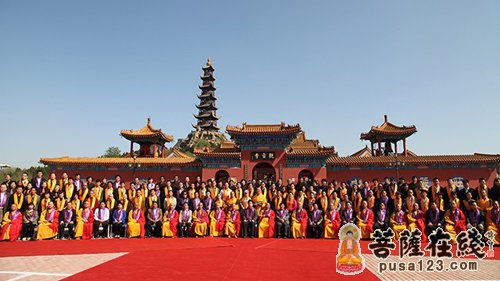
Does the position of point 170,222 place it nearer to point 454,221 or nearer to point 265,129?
point 454,221

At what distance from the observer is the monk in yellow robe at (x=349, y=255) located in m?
4.93

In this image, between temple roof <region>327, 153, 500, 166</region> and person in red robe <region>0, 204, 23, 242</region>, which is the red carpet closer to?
person in red robe <region>0, 204, 23, 242</region>

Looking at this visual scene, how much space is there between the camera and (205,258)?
18.8ft

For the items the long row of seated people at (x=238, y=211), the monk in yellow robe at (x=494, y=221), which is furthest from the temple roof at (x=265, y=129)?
the monk in yellow robe at (x=494, y=221)

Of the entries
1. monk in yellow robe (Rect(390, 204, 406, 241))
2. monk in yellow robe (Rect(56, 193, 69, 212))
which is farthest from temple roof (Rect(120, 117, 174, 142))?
monk in yellow robe (Rect(390, 204, 406, 241))

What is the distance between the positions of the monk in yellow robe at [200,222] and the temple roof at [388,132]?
15.1 meters

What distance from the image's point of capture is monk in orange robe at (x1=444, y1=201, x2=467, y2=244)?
7742 millimetres

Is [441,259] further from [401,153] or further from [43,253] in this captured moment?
[401,153]

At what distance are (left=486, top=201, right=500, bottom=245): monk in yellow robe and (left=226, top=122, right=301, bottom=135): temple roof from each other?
10.2 metres

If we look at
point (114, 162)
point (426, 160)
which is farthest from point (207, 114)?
point (426, 160)

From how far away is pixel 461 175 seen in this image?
17172 mm

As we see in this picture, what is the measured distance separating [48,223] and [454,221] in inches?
417

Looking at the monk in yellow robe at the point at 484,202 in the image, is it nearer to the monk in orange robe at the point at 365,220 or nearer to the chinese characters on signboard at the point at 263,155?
the monk in orange robe at the point at 365,220

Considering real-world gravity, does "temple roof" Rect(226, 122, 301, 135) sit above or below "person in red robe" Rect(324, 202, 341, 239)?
above
